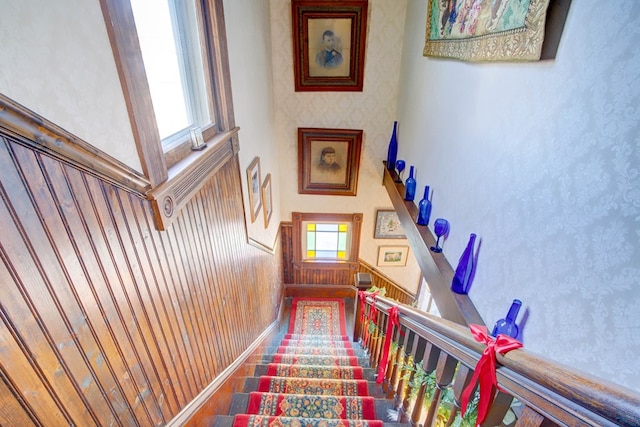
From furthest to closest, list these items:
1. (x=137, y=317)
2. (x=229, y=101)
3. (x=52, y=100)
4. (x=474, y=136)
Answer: (x=229, y=101) < (x=474, y=136) < (x=137, y=317) < (x=52, y=100)

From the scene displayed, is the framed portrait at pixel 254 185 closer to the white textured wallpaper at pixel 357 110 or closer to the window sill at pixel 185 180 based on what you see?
the window sill at pixel 185 180

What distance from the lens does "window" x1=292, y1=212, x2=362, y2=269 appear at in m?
4.73

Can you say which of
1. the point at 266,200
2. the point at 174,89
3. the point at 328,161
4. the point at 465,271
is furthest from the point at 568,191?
the point at 328,161

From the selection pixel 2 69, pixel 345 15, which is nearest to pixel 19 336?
pixel 2 69

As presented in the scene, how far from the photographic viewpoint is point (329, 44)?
3557 mm

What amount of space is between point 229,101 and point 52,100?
1268 millimetres

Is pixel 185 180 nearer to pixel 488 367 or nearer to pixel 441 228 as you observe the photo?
pixel 488 367

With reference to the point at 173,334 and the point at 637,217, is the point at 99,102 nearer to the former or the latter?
the point at 173,334

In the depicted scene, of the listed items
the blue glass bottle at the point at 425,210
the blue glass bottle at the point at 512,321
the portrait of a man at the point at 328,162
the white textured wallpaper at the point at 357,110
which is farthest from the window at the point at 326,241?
the blue glass bottle at the point at 512,321

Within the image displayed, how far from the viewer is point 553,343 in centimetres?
108

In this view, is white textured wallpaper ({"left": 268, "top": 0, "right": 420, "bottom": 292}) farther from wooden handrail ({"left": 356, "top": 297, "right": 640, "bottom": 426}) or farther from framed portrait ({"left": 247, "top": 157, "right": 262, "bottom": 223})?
wooden handrail ({"left": 356, "top": 297, "right": 640, "bottom": 426})

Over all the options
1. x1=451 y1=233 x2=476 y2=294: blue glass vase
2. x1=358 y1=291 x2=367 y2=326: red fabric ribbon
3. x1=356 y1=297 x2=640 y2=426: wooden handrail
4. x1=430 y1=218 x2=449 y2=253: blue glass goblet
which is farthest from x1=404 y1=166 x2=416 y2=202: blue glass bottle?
x1=356 y1=297 x2=640 y2=426: wooden handrail

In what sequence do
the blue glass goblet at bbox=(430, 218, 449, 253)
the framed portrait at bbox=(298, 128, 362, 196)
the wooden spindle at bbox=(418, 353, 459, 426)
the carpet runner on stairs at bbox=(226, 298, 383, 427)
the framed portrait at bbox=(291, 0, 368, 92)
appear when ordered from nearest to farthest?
1. the wooden spindle at bbox=(418, 353, 459, 426)
2. the carpet runner on stairs at bbox=(226, 298, 383, 427)
3. the blue glass goblet at bbox=(430, 218, 449, 253)
4. the framed portrait at bbox=(291, 0, 368, 92)
5. the framed portrait at bbox=(298, 128, 362, 196)

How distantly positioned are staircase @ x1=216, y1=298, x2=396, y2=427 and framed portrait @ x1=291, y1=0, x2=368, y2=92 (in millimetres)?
3121
